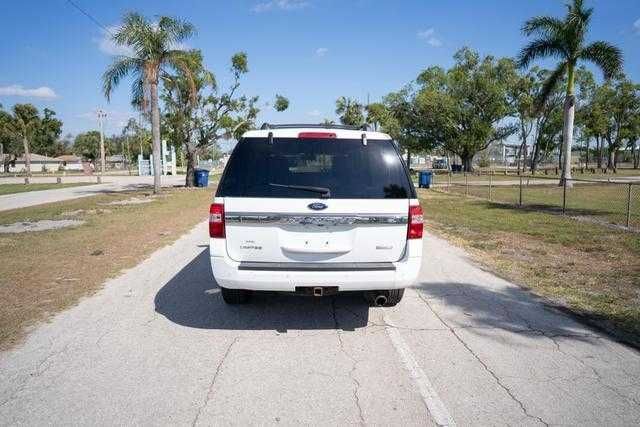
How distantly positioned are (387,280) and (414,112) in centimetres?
5622

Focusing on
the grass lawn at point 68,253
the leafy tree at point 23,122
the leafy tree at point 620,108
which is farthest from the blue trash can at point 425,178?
the leafy tree at point 23,122

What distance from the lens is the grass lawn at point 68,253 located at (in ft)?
17.9

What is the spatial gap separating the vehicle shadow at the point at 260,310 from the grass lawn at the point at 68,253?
1332mm

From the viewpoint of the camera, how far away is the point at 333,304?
5551 mm

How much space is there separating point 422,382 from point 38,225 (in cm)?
1200

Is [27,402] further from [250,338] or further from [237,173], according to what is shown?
[237,173]

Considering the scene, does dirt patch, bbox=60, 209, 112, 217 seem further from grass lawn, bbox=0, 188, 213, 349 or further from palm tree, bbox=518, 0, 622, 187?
palm tree, bbox=518, 0, 622, 187

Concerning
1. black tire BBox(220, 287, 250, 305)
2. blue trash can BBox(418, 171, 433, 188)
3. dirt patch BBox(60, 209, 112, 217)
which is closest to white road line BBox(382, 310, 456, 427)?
black tire BBox(220, 287, 250, 305)

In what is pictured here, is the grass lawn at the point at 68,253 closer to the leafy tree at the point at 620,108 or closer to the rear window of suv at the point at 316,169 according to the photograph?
the rear window of suv at the point at 316,169

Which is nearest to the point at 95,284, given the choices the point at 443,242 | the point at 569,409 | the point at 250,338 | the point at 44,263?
the point at 44,263

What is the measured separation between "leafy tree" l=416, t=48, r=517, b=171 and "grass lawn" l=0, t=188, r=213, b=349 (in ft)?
147

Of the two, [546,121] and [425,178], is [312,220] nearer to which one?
[425,178]

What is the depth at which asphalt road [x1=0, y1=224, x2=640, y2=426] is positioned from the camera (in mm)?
3199

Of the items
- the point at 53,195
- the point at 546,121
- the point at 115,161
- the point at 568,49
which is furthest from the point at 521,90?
the point at 115,161
